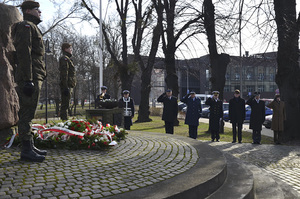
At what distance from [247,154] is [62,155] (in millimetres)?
4851

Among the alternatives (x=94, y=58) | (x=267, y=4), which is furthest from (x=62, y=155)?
(x=94, y=58)

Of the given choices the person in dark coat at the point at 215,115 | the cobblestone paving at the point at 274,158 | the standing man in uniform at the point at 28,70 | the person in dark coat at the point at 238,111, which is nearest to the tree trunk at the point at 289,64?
the person in dark coat at the point at 238,111

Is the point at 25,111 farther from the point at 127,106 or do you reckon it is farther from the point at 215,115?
the point at 215,115

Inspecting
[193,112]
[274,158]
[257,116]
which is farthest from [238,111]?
[274,158]

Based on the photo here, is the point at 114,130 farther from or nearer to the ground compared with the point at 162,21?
nearer to the ground

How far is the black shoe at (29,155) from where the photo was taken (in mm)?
4156

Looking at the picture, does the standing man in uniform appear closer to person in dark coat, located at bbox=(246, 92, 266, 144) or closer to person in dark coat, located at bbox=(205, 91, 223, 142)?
person in dark coat, located at bbox=(205, 91, 223, 142)

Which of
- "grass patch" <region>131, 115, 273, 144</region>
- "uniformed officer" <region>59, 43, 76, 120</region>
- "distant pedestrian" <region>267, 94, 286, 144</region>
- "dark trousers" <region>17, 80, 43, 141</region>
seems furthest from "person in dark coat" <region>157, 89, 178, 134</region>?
"dark trousers" <region>17, 80, 43, 141</region>

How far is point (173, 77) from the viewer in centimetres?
1802

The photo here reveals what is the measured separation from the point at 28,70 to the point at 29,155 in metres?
1.24

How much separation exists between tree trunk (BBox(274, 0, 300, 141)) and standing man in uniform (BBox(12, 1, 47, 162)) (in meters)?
9.36

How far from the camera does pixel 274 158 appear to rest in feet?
23.1

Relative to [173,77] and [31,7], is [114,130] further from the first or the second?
[173,77]

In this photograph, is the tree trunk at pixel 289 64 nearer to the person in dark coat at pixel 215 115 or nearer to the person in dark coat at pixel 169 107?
the person in dark coat at pixel 215 115
